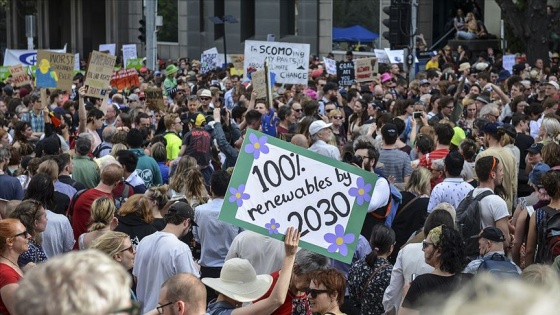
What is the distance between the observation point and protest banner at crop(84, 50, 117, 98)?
55.3ft

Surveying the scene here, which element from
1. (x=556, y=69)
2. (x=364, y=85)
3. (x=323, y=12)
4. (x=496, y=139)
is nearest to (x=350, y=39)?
(x=323, y=12)

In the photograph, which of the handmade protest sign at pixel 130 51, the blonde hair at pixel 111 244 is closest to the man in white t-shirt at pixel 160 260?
the blonde hair at pixel 111 244

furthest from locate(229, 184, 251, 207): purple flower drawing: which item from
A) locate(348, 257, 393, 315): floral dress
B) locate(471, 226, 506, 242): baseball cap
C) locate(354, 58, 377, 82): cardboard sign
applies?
locate(354, 58, 377, 82): cardboard sign

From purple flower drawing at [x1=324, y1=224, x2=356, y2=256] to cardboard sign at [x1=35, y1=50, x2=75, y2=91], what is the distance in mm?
12279

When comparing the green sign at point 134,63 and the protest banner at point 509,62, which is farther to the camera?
the green sign at point 134,63

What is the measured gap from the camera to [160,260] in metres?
6.56

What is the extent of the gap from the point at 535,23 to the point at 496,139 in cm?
1938

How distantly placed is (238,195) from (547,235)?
2567mm

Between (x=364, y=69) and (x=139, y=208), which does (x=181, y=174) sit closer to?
(x=139, y=208)

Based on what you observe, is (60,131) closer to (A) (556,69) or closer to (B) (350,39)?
(A) (556,69)

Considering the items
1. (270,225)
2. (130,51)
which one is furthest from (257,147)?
(130,51)

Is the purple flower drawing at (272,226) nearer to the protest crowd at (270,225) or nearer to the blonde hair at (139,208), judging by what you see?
the protest crowd at (270,225)

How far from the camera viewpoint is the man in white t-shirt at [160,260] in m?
6.55

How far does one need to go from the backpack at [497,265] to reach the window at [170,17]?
3947 cm
